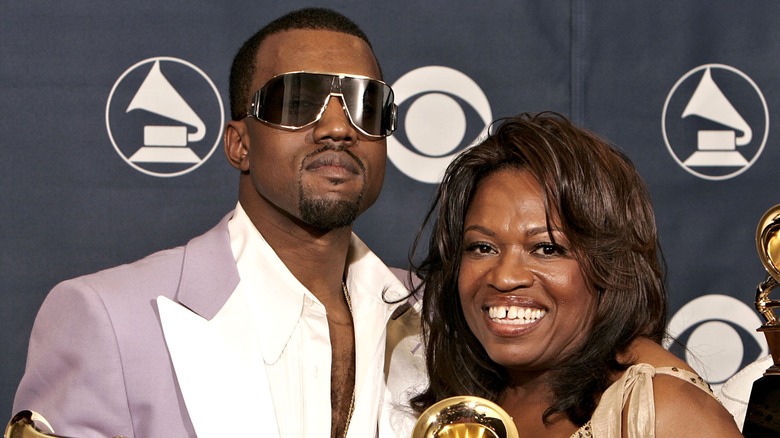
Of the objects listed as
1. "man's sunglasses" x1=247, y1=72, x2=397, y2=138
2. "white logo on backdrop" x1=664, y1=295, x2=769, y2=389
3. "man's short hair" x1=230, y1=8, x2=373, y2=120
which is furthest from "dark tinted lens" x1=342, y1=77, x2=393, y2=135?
"white logo on backdrop" x1=664, y1=295, x2=769, y2=389

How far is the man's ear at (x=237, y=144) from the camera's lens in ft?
8.59

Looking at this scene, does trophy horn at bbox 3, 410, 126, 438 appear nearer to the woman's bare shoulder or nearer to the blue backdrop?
the woman's bare shoulder

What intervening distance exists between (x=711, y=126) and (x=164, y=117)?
1.51 metres

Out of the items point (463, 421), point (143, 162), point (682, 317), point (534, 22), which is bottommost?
point (682, 317)

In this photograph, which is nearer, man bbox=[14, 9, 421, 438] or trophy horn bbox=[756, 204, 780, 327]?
trophy horn bbox=[756, 204, 780, 327]

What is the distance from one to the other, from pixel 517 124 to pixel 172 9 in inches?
45.6

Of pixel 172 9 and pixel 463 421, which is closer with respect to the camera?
pixel 463 421

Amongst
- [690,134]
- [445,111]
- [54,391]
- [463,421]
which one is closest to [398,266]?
[445,111]

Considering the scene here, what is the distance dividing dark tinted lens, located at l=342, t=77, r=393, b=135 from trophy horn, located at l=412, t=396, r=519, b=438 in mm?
876

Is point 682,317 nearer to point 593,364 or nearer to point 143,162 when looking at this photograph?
point 593,364

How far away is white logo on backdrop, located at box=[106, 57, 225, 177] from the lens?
9.64 ft

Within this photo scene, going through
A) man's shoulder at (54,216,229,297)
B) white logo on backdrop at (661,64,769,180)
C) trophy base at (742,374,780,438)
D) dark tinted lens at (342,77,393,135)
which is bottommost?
trophy base at (742,374,780,438)

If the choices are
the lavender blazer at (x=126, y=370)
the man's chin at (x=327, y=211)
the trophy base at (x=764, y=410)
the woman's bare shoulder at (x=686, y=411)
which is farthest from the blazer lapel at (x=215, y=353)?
the trophy base at (x=764, y=410)

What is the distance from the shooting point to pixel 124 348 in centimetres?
224
